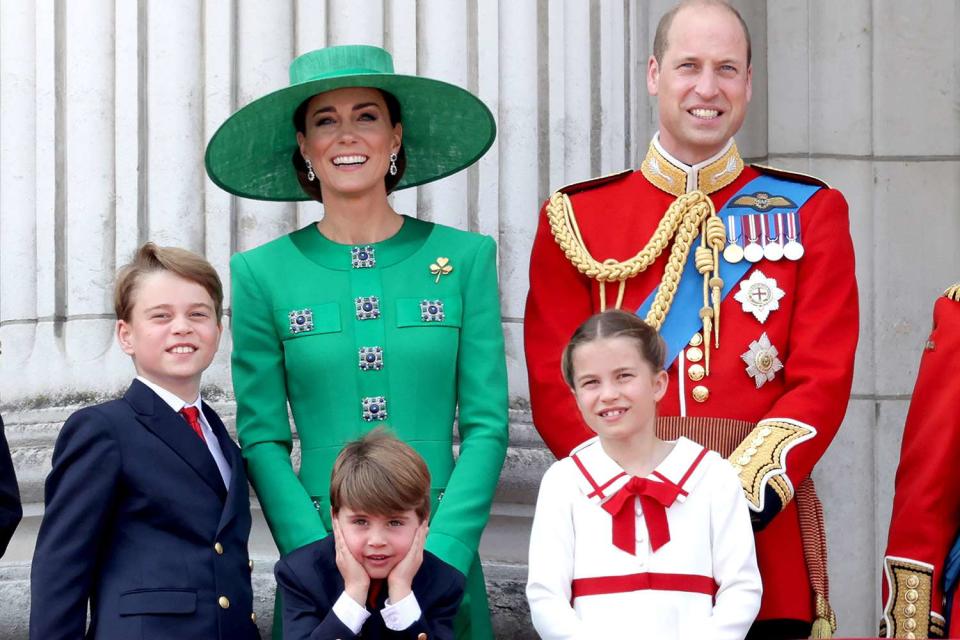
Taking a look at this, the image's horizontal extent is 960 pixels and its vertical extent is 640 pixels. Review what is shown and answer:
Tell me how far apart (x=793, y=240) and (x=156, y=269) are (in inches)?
59.4

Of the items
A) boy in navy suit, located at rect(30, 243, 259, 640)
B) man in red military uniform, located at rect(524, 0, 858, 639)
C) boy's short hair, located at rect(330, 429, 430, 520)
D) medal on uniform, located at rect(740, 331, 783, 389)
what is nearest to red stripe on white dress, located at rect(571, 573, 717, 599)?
man in red military uniform, located at rect(524, 0, 858, 639)

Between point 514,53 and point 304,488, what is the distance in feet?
5.98

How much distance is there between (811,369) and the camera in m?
4.64

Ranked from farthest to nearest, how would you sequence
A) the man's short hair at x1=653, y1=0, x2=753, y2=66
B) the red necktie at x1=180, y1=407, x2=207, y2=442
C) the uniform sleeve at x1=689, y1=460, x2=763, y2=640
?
the man's short hair at x1=653, y1=0, x2=753, y2=66
the red necktie at x1=180, y1=407, x2=207, y2=442
the uniform sleeve at x1=689, y1=460, x2=763, y2=640

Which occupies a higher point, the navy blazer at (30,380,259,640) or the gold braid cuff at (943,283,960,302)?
the gold braid cuff at (943,283,960,302)

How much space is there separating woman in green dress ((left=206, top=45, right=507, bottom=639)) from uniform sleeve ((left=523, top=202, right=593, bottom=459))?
97mm

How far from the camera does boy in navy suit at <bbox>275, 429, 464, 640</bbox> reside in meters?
4.32

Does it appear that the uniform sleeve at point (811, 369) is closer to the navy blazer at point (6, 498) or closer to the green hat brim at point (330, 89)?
the green hat brim at point (330, 89)

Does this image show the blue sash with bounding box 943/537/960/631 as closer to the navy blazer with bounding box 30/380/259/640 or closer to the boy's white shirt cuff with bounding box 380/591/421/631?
the boy's white shirt cuff with bounding box 380/591/421/631

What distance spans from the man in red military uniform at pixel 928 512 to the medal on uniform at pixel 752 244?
0.48m

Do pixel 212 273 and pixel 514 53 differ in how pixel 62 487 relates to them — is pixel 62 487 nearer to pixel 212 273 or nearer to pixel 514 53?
pixel 212 273

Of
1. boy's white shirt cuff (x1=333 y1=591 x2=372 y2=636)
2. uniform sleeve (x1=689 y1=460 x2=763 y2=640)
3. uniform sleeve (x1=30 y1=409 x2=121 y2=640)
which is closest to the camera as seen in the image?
uniform sleeve (x1=689 y1=460 x2=763 y2=640)

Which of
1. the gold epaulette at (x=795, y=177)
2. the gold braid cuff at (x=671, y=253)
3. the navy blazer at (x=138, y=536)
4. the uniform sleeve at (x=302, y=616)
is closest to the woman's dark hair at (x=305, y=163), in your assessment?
the gold braid cuff at (x=671, y=253)

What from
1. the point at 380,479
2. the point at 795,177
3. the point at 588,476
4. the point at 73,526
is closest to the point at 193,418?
the point at 73,526
